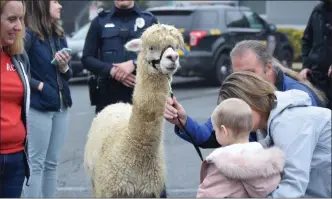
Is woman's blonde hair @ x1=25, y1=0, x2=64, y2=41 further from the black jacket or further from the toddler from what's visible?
the black jacket

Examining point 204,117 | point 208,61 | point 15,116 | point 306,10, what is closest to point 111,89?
point 15,116

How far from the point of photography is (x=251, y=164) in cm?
335

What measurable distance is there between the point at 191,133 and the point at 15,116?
114cm

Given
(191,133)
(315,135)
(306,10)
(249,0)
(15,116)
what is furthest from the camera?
(249,0)

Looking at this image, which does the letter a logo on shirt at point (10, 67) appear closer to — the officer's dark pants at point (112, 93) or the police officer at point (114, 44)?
the police officer at point (114, 44)

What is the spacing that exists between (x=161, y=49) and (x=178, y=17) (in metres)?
11.5

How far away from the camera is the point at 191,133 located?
4.40m

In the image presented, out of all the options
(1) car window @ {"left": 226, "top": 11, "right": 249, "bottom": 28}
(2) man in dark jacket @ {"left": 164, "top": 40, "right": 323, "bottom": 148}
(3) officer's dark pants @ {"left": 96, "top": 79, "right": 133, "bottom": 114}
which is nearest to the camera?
(2) man in dark jacket @ {"left": 164, "top": 40, "right": 323, "bottom": 148}

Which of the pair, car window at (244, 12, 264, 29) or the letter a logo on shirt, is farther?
car window at (244, 12, 264, 29)

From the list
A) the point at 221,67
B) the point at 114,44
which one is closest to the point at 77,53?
the point at 221,67

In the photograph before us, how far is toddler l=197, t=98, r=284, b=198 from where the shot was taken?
3.36m

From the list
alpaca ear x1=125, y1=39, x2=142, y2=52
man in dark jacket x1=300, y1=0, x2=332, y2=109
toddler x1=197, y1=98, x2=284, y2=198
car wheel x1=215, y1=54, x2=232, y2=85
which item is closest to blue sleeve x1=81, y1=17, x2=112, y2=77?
alpaca ear x1=125, y1=39, x2=142, y2=52

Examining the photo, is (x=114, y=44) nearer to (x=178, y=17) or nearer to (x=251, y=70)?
(x=251, y=70)

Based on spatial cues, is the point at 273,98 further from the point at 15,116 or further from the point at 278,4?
the point at 278,4
